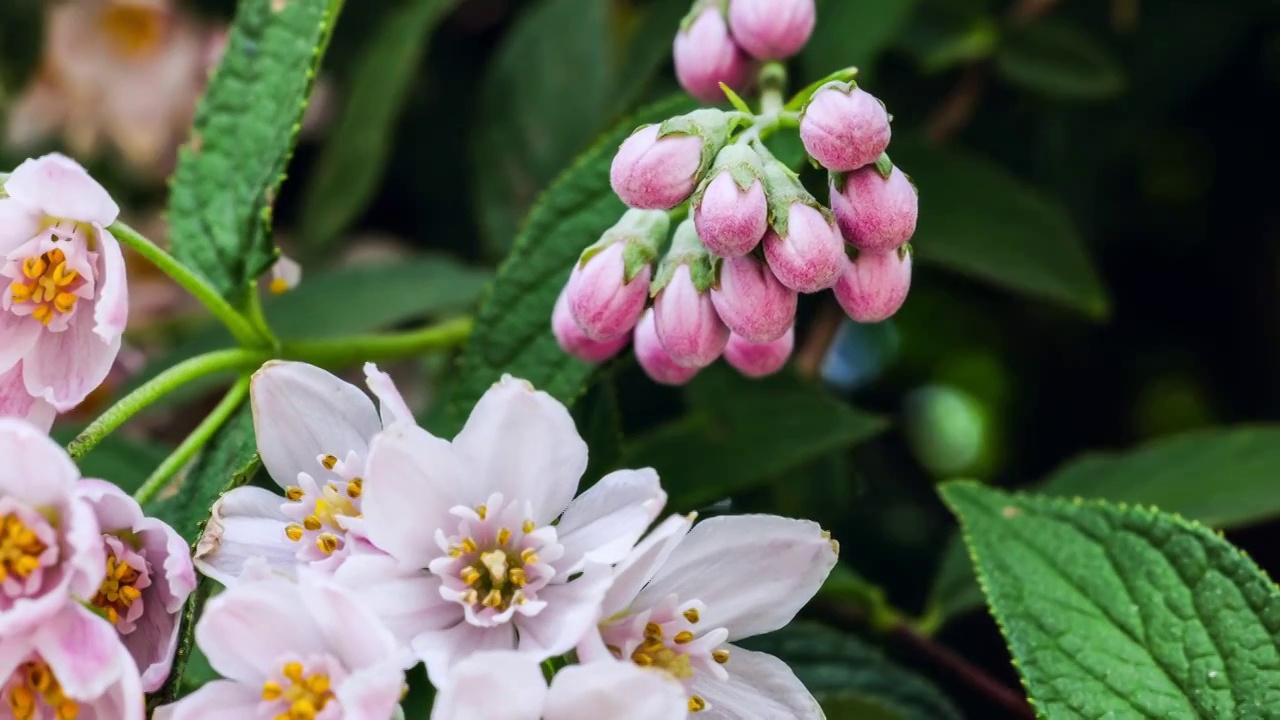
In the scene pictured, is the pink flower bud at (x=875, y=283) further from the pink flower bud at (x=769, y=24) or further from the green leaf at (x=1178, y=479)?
the green leaf at (x=1178, y=479)

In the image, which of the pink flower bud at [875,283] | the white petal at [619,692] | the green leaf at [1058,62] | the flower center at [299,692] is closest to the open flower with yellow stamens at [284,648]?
the flower center at [299,692]

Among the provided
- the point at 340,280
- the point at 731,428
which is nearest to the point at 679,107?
the point at 731,428

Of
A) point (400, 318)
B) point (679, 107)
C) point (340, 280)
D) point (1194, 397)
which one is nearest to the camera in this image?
point (679, 107)

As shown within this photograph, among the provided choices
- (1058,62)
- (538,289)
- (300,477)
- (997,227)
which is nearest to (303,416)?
(300,477)

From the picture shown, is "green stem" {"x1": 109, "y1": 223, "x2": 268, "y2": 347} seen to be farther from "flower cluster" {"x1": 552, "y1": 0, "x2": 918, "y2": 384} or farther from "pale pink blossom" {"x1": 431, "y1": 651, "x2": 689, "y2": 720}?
"pale pink blossom" {"x1": 431, "y1": 651, "x2": 689, "y2": 720}

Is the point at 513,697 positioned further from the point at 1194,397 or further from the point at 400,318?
the point at 1194,397
